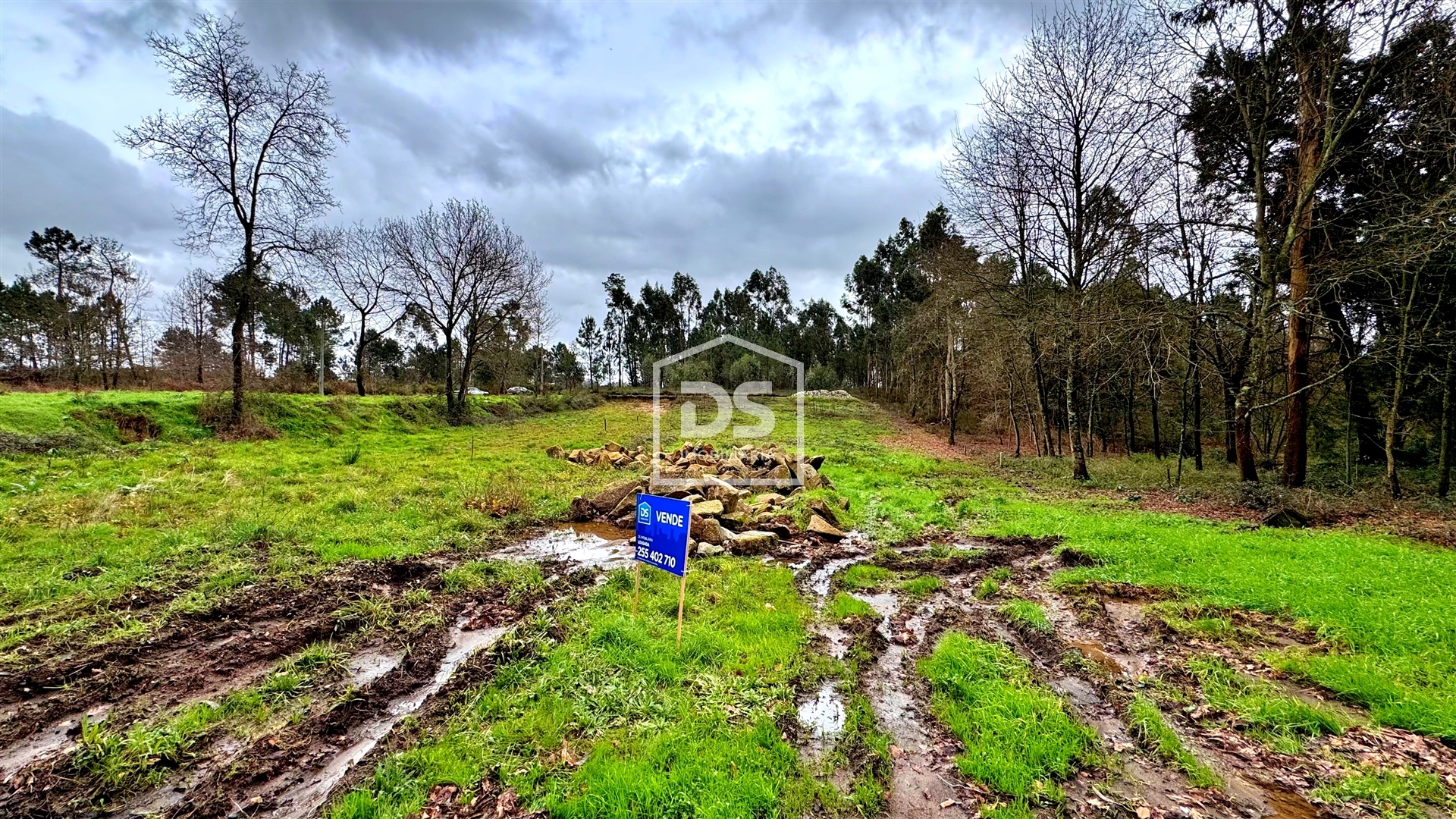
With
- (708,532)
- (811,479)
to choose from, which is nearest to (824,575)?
(708,532)

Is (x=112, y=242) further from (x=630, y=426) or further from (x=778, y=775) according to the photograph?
(x=778, y=775)

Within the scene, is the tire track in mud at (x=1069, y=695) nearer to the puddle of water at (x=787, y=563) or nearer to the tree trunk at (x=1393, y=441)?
the puddle of water at (x=787, y=563)

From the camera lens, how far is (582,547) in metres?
9.62

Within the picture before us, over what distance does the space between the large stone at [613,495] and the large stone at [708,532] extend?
281 centimetres

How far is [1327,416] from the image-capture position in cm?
1641

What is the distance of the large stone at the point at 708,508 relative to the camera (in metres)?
11.0

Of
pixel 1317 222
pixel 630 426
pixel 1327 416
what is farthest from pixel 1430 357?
pixel 630 426

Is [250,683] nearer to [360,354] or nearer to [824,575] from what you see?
[824,575]

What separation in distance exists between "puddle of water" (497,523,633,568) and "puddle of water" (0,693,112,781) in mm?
4908

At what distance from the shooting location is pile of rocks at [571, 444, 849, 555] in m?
9.82

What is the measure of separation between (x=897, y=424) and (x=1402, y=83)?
2806 cm

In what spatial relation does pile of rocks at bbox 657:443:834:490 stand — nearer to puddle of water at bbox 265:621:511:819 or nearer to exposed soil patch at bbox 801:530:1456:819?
exposed soil patch at bbox 801:530:1456:819

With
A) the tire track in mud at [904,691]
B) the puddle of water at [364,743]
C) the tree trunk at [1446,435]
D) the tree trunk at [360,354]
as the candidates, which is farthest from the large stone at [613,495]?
the tree trunk at [360,354]

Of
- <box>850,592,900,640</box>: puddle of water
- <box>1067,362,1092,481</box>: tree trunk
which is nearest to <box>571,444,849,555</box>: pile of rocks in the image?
<box>850,592,900,640</box>: puddle of water
